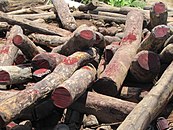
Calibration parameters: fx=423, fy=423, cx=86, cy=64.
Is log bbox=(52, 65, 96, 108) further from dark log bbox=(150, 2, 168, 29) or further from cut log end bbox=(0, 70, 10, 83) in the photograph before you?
dark log bbox=(150, 2, 168, 29)

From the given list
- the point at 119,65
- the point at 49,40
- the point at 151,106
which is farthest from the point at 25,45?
the point at 151,106

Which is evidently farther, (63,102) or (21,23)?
(21,23)

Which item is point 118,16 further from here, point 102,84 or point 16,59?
point 102,84

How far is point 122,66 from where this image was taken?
19.8 ft

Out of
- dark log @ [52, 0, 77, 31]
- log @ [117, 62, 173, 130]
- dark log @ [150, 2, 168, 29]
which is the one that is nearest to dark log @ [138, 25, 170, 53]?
log @ [117, 62, 173, 130]

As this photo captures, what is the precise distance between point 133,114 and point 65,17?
443 cm

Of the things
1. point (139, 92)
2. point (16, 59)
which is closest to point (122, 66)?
point (139, 92)

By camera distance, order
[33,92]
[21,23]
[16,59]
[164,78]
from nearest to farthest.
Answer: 1. [33,92]
2. [164,78]
3. [16,59]
4. [21,23]

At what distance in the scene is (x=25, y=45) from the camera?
6.49 meters

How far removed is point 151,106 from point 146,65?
99 cm

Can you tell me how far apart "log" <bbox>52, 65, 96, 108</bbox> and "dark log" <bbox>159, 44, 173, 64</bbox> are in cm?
113

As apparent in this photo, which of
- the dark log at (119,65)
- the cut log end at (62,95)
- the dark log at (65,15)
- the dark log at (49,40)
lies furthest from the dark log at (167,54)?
the dark log at (65,15)

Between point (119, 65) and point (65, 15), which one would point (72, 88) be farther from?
point (65, 15)

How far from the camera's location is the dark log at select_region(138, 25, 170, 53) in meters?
6.04
